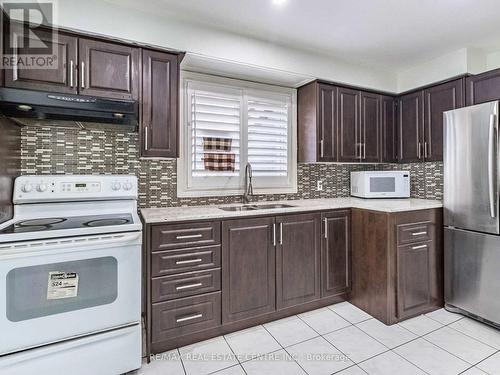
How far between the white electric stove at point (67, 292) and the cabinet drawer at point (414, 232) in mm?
1990

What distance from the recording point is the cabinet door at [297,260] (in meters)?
2.29

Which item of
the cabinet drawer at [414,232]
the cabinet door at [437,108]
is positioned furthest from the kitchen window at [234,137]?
the cabinet door at [437,108]

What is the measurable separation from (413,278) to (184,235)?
1911 millimetres

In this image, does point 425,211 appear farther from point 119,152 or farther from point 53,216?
point 53,216

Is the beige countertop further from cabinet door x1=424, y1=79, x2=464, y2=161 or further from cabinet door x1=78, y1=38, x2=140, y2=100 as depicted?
cabinet door x1=78, y1=38, x2=140, y2=100

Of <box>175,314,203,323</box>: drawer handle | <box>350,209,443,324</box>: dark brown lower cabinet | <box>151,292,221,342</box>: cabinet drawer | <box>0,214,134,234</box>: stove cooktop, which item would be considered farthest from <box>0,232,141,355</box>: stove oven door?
<box>350,209,443,324</box>: dark brown lower cabinet

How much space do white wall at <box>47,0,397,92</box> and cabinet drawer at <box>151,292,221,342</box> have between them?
1.87 m

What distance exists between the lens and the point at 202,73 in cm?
259

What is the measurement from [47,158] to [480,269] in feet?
11.3

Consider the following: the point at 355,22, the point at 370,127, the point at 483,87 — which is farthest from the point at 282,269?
the point at 483,87

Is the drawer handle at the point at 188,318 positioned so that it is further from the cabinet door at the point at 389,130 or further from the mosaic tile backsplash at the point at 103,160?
the cabinet door at the point at 389,130

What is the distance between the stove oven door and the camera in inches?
55.9

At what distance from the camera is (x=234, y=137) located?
2.74m

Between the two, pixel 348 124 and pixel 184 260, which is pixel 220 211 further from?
pixel 348 124
